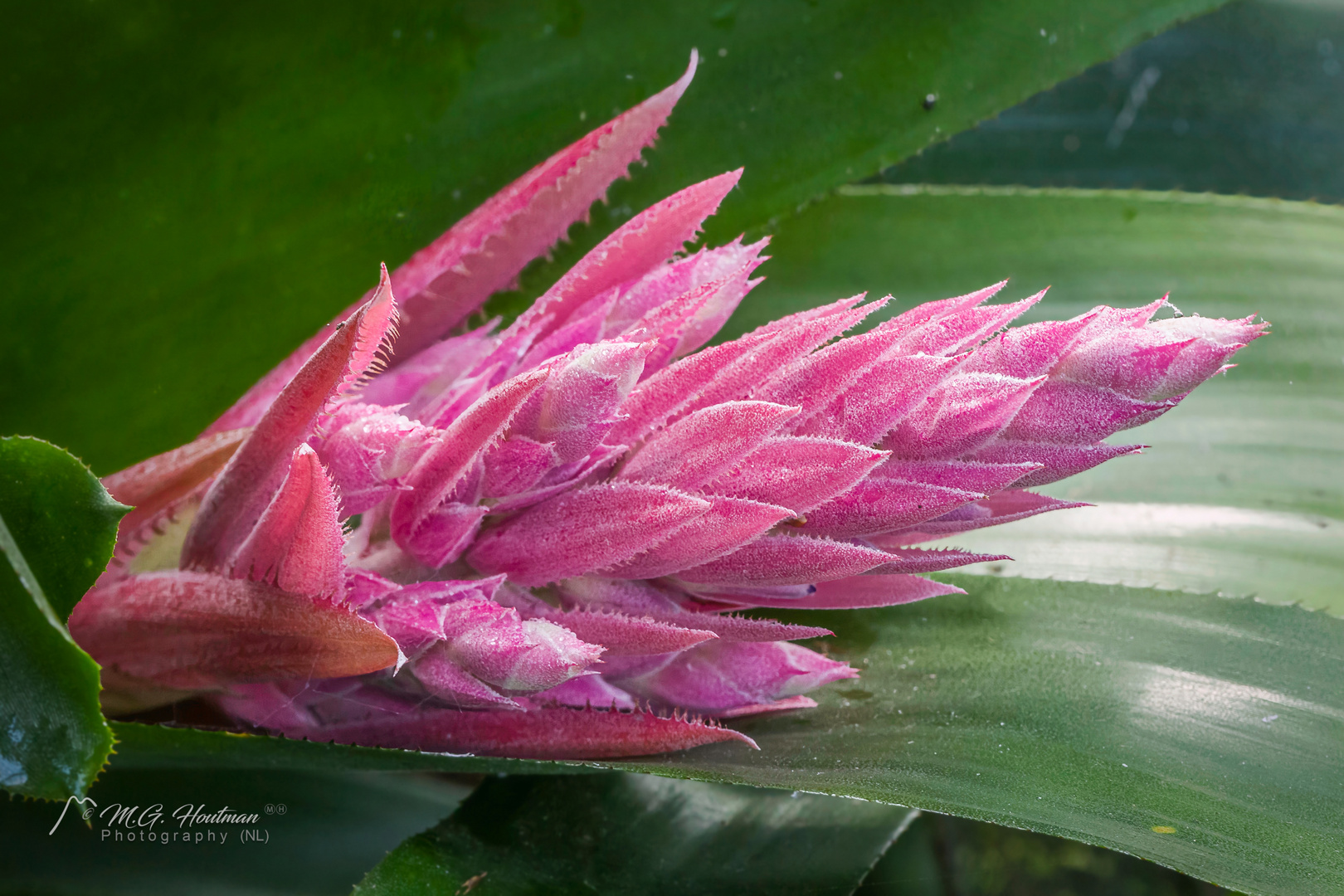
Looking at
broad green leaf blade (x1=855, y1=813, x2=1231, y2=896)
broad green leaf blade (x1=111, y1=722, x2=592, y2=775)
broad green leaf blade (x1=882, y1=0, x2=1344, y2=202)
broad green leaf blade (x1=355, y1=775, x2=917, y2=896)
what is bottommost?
broad green leaf blade (x1=855, y1=813, x2=1231, y2=896)

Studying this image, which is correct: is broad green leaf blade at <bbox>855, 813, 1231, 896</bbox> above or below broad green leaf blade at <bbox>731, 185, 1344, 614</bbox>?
below

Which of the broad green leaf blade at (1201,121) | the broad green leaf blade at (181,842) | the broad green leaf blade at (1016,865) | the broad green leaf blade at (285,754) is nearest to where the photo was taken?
the broad green leaf blade at (285,754)

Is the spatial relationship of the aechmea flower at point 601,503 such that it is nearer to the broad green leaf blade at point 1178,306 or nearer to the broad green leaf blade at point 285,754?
the broad green leaf blade at point 285,754

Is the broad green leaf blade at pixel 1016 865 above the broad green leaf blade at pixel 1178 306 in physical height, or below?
below

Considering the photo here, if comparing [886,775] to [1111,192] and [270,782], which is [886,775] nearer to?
[270,782]

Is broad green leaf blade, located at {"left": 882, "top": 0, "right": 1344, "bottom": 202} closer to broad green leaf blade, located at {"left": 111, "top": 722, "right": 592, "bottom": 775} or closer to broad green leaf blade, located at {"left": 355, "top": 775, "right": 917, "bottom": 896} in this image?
broad green leaf blade, located at {"left": 355, "top": 775, "right": 917, "bottom": 896}

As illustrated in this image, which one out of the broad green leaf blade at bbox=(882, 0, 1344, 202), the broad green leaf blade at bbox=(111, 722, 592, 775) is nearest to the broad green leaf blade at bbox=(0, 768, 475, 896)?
the broad green leaf blade at bbox=(111, 722, 592, 775)

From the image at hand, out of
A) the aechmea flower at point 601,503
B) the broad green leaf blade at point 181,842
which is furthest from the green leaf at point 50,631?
the broad green leaf blade at point 181,842
